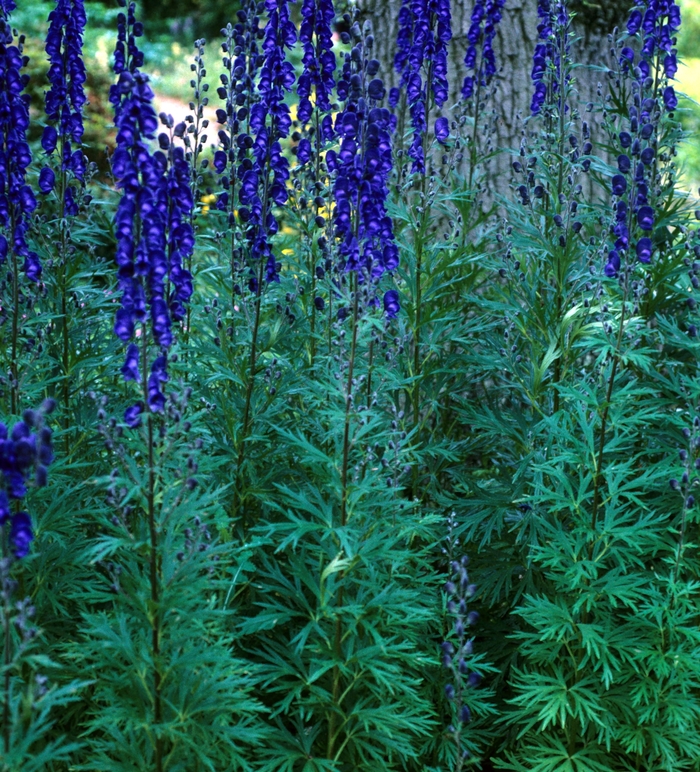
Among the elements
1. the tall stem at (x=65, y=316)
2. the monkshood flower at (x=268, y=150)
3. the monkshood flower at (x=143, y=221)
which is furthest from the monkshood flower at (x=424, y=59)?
the monkshood flower at (x=143, y=221)

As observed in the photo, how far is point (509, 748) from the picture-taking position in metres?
4.29

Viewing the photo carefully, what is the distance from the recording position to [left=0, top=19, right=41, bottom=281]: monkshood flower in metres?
3.83

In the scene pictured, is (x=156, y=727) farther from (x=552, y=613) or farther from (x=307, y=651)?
(x=552, y=613)

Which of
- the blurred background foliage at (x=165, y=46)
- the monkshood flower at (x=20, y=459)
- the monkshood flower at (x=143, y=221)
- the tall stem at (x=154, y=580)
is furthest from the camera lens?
the blurred background foliage at (x=165, y=46)

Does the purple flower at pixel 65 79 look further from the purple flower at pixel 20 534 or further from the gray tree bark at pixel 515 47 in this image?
the gray tree bark at pixel 515 47

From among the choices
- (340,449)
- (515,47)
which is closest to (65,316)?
(340,449)

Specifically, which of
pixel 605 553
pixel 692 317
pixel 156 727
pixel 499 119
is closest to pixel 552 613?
pixel 605 553

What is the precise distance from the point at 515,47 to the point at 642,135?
103 inches

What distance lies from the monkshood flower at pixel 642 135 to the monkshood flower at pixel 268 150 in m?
1.42

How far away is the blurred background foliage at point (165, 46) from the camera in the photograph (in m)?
12.2

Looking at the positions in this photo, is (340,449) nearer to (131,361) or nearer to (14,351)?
→ (131,361)

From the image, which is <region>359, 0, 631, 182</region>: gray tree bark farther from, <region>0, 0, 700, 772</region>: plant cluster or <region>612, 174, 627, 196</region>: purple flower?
<region>612, 174, 627, 196</region>: purple flower

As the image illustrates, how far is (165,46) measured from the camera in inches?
703

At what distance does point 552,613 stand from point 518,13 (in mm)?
4096
